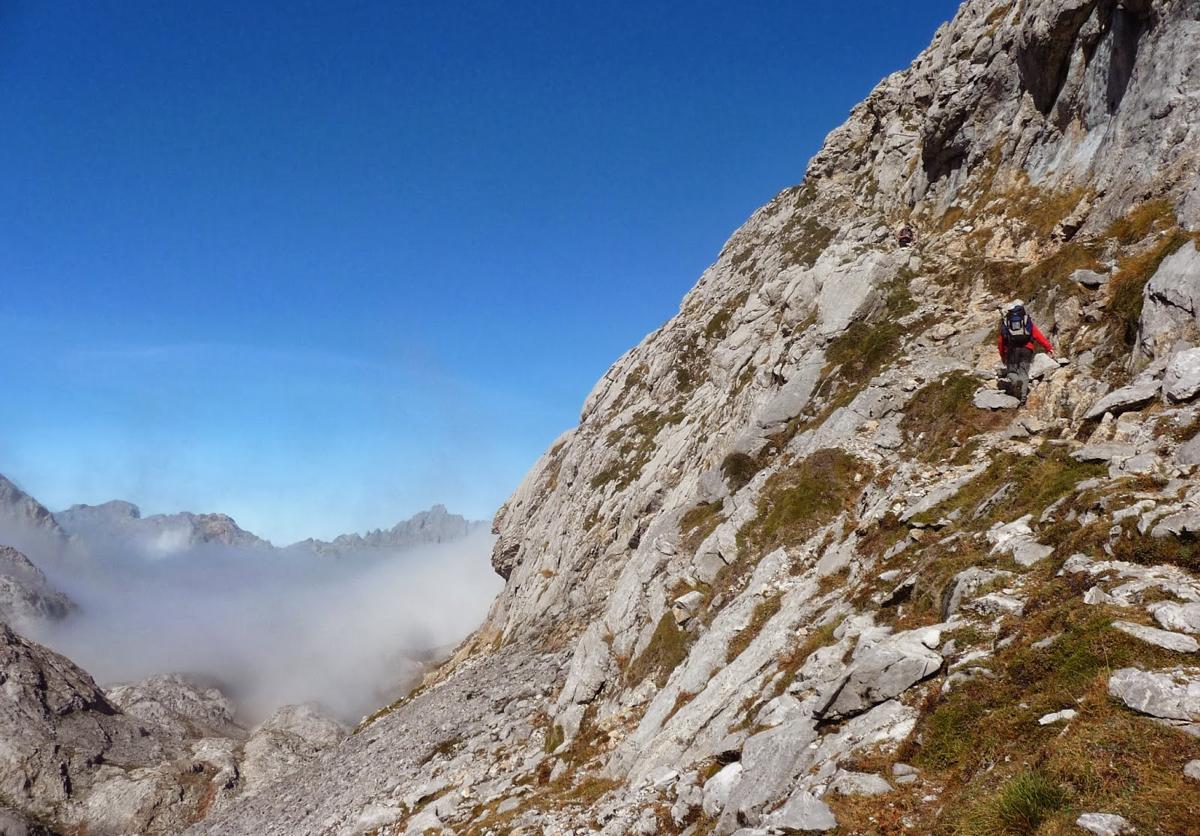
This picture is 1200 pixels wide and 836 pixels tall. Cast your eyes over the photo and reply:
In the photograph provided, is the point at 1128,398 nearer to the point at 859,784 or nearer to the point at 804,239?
the point at 859,784

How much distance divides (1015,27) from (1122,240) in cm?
2136

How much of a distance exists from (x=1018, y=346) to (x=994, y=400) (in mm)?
2094

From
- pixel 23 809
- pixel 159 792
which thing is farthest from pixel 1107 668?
pixel 23 809

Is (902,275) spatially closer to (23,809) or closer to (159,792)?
(159,792)

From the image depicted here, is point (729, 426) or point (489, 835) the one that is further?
point (729, 426)

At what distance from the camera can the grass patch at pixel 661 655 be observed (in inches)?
919

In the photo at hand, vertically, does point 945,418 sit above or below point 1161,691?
above

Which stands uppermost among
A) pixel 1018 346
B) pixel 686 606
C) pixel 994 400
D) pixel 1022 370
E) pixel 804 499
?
pixel 1018 346

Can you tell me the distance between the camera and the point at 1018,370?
21.6 metres

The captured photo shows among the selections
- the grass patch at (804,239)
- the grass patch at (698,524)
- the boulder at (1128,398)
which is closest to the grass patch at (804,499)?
the grass patch at (698,524)

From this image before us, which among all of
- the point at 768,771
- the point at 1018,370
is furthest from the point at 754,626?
the point at 1018,370

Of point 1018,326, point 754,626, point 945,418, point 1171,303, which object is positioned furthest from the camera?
point 945,418

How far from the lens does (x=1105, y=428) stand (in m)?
15.2

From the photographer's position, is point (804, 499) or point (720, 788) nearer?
point (720, 788)
